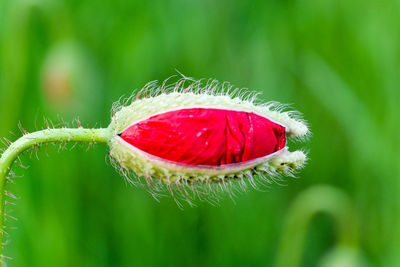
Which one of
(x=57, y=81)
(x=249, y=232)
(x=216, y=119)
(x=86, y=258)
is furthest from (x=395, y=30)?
(x=216, y=119)

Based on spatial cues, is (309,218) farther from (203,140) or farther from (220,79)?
(203,140)

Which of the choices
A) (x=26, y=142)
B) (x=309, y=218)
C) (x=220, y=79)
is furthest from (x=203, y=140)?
(x=220, y=79)

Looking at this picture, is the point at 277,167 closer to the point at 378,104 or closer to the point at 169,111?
the point at 169,111

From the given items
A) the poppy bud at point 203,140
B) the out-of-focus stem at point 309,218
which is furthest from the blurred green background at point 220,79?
the poppy bud at point 203,140

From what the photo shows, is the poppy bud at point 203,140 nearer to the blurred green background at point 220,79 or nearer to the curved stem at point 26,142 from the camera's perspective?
the curved stem at point 26,142

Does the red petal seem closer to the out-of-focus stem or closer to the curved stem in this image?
the curved stem
